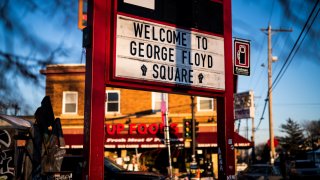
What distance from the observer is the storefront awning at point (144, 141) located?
83.0 feet

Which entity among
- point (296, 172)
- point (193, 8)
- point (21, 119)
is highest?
point (193, 8)

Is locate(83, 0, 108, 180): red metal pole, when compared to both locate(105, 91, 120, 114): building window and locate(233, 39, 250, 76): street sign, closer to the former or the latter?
locate(233, 39, 250, 76): street sign

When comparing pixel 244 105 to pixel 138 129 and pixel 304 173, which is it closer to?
pixel 138 129

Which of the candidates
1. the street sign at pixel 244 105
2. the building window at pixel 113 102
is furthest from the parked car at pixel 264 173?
the building window at pixel 113 102

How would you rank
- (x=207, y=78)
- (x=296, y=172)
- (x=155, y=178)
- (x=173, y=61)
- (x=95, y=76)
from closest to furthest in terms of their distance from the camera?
(x=95, y=76), (x=173, y=61), (x=207, y=78), (x=155, y=178), (x=296, y=172)

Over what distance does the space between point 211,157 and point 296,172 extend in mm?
5739

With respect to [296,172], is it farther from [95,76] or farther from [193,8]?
[95,76]

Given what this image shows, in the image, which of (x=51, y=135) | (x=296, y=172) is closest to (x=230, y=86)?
(x=51, y=135)

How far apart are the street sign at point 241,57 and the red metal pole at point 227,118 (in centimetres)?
15

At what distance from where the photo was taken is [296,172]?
22.2m

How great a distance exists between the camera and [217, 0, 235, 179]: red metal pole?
369 inches

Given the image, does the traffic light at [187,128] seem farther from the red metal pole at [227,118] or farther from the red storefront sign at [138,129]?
the red metal pole at [227,118]

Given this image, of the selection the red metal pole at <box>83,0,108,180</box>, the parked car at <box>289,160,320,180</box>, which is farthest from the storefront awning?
the red metal pole at <box>83,0,108,180</box>

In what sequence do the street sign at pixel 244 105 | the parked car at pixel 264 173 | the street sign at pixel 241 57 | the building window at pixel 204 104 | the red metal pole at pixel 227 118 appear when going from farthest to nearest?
the street sign at pixel 244 105 → the building window at pixel 204 104 → the parked car at pixel 264 173 → the street sign at pixel 241 57 → the red metal pole at pixel 227 118
